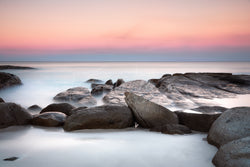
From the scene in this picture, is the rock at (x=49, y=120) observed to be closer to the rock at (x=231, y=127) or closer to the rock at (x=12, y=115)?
the rock at (x=12, y=115)

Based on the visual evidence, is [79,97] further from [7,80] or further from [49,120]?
[7,80]

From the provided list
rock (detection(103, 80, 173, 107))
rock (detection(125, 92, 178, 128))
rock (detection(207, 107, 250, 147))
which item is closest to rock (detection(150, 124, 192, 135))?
rock (detection(125, 92, 178, 128))

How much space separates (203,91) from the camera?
893 cm

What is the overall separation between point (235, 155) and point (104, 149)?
1.56 metres

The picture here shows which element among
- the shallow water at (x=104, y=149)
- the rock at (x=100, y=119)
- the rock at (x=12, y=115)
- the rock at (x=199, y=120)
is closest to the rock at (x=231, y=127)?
the shallow water at (x=104, y=149)

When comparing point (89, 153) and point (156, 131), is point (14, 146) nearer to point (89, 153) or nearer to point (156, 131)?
point (89, 153)

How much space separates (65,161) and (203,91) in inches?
296

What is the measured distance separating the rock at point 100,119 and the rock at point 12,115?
981 mm

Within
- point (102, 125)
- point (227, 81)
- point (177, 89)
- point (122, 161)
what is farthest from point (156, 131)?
Answer: point (227, 81)

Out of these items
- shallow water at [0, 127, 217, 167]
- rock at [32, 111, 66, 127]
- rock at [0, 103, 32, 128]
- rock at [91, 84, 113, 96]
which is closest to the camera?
shallow water at [0, 127, 217, 167]

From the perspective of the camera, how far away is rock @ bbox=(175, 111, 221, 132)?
3939mm

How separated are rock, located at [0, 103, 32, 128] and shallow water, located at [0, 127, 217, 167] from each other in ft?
1.19

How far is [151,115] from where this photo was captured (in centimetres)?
418

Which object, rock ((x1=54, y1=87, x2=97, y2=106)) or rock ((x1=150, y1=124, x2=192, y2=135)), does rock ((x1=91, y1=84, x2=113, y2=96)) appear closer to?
rock ((x1=54, y1=87, x2=97, y2=106))
